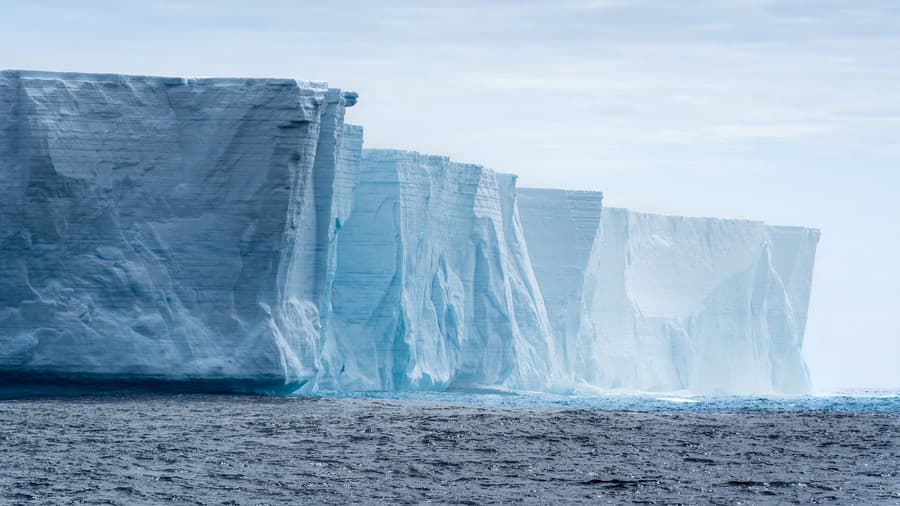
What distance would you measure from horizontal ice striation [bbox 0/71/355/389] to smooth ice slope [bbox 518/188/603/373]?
16.9 m

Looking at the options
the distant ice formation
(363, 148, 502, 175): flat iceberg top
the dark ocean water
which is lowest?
the dark ocean water

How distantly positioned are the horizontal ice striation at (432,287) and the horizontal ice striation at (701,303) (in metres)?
6.57

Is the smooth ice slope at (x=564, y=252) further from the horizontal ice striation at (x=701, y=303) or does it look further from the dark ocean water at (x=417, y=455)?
the dark ocean water at (x=417, y=455)

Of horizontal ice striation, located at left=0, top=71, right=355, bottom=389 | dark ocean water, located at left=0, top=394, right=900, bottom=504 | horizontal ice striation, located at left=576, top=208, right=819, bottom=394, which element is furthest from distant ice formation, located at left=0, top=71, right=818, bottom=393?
horizontal ice striation, located at left=576, top=208, right=819, bottom=394

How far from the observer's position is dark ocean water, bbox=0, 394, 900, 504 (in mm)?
11875

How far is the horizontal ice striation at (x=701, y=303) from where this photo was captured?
41.7 m

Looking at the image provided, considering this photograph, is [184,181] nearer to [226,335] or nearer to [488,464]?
[226,335]

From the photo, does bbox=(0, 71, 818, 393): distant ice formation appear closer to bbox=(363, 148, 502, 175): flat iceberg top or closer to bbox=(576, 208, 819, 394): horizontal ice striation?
bbox=(363, 148, 502, 175): flat iceberg top

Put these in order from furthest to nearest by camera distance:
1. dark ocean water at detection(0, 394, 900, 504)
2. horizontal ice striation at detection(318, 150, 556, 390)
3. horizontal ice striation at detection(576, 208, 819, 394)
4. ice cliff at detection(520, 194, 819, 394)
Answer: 1. horizontal ice striation at detection(576, 208, 819, 394)
2. ice cliff at detection(520, 194, 819, 394)
3. horizontal ice striation at detection(318, 150, 556, 390)
4. dark ocean water at detection(0, 394, 900, 504)

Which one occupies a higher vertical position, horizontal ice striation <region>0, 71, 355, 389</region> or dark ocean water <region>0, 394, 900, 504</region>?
horizontal ice striation <region>0, 71, 355, 389</region>

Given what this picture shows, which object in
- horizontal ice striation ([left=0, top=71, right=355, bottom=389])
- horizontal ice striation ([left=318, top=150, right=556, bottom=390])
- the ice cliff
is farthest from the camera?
the ice cliff

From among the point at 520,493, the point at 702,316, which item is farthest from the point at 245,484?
the point at 702,316

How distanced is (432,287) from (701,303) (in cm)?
1468

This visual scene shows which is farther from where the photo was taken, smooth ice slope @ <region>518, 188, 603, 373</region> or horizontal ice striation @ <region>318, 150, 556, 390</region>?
smooth ice slope @ <region>518, 188, 603, 373</region>
